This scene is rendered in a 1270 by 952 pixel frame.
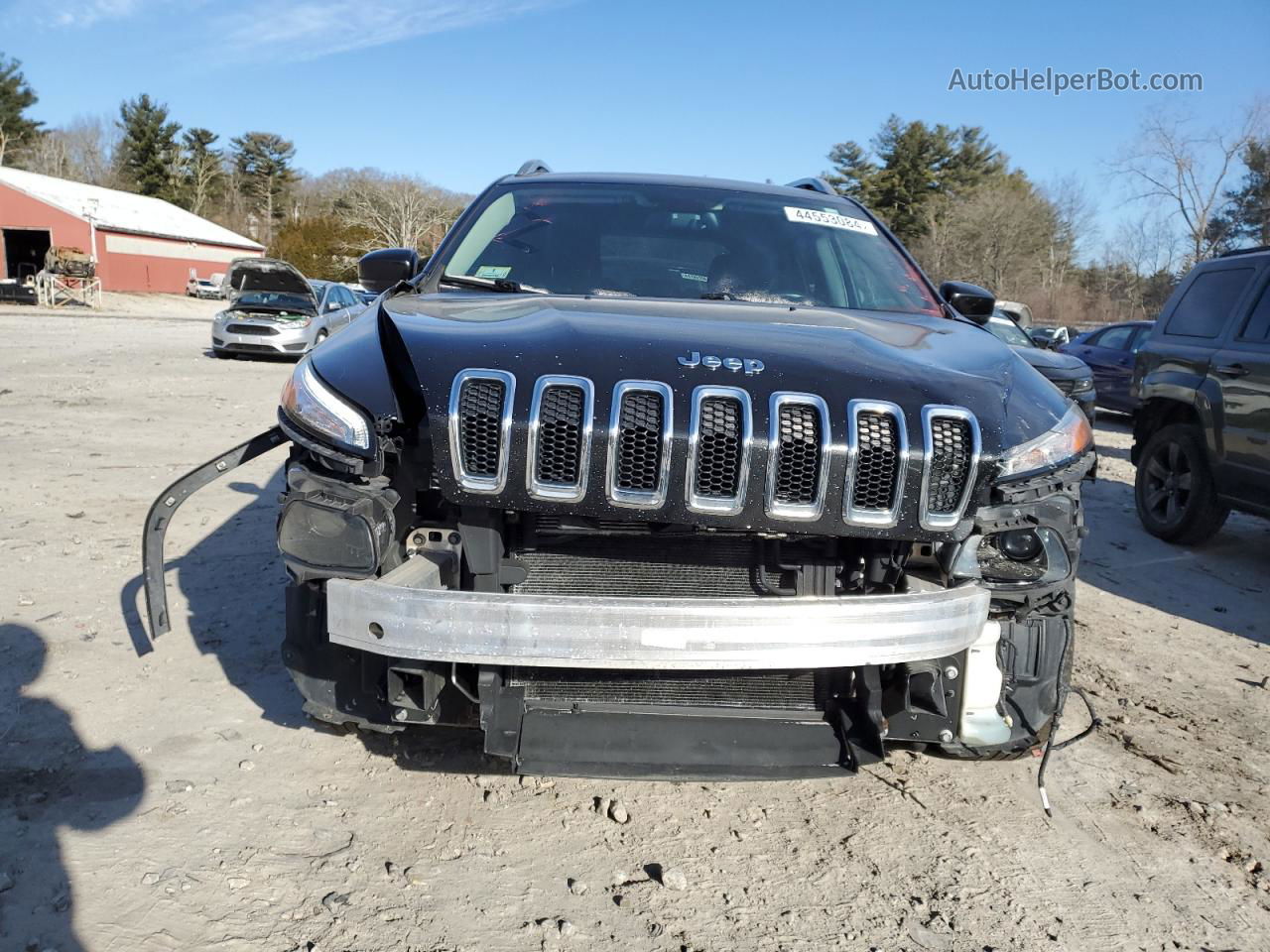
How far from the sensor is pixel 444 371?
2.26 metres

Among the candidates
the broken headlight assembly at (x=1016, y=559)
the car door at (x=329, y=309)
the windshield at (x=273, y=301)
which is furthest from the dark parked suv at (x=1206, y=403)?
the windshield at (x=273, y=301)

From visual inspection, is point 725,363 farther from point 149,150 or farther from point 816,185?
point 149,150

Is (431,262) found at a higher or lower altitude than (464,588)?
higher

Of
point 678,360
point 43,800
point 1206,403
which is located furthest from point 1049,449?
point 1206,403

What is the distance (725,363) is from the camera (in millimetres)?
2291

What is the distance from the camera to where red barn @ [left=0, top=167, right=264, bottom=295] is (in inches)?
1640

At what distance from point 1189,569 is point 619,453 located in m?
5.26

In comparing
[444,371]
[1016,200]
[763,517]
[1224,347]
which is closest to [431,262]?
[444,371]

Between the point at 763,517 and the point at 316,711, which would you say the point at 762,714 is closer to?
the point at 763,517

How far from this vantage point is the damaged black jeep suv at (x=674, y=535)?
2158 mm

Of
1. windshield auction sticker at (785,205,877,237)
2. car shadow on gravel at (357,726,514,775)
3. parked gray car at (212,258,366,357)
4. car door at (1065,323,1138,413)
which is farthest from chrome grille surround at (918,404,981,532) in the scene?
parked gray car at (212,258,366,357)

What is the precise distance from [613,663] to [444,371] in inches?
31.6

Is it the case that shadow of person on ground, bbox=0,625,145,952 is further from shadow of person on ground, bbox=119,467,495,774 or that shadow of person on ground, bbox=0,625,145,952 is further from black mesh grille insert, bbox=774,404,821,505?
black mesh grille insert, bbox=774,404,821,505

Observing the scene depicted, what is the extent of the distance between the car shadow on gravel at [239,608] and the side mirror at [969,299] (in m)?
3.00
